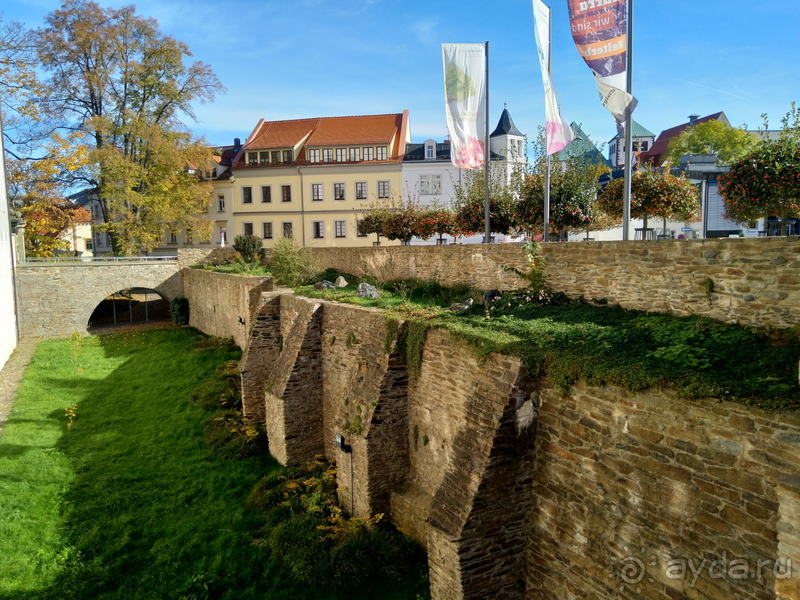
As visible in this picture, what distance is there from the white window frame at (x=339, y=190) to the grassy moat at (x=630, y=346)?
96.0 feet

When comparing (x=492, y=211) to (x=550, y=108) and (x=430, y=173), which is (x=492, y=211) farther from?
(x=430, y=173)

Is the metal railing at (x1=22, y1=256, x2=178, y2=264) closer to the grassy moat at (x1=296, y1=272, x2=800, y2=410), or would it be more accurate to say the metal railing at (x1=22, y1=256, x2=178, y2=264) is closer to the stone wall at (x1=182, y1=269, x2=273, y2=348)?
the stone wall at (x1=182, y1=269, x2=273, y2=348)

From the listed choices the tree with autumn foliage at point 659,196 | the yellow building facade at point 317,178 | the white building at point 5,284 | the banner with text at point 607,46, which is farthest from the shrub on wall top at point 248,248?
the banner with text at point 607,46

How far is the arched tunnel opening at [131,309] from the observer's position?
30861mm

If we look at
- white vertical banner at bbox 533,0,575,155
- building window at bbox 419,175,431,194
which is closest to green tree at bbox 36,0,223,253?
building window at bbox 419,175,431,194

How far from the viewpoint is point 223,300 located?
21922mm

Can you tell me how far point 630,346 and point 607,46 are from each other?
18.8 ft

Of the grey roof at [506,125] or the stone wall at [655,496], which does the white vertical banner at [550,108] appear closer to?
the stone wall at [655,496]

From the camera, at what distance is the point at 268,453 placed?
510 inches

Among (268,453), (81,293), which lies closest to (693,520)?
(268,453)

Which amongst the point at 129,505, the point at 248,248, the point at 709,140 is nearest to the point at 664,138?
the point at 709,140

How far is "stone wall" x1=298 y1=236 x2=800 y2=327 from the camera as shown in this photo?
6262 millimetres

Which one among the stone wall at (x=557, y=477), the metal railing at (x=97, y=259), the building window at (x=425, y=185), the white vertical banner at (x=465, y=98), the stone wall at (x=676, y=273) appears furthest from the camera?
the building window at (x=425, y=185)

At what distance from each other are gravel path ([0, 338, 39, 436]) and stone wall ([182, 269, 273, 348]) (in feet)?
22.5
